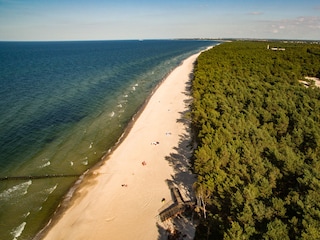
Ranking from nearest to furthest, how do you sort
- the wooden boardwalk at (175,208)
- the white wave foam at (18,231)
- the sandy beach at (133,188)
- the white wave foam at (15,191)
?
the sandy beach at (133,188)
the white wave foam at (18,231)
the wooden boardwalk at (175,208)
the white wave foam at (15,191)

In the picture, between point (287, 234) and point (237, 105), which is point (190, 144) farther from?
point (287, 234)

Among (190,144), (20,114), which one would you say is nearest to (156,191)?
(190,144)

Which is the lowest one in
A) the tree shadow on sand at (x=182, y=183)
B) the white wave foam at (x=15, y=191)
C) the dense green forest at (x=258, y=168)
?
the white wave foam at (x=15, y=191)

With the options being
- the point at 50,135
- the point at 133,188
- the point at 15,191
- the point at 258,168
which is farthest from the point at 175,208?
the point at 50,135

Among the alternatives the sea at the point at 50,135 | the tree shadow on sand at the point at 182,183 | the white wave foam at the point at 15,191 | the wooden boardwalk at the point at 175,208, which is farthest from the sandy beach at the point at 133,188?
the white wave foam at the point at 15,191

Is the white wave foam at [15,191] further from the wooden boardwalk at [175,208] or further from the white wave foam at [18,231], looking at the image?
the wooden boardwalk at [175,208]

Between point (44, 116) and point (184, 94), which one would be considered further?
point (184, 94)

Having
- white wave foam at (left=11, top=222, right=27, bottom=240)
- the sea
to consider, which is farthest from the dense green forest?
white wave foam at (left=11, top=222, right=27, bottom=240)
